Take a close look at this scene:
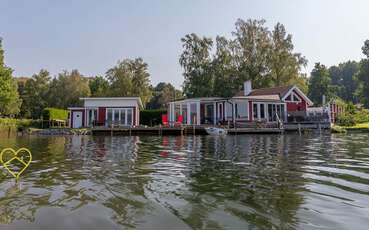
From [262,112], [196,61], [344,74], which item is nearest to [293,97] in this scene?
[262,112]

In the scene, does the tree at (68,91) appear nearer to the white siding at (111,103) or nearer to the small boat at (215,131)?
the white siding at (111,103)

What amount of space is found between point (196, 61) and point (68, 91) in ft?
69.7

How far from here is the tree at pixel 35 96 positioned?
5422 centimetres

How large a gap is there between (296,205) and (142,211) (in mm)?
2149

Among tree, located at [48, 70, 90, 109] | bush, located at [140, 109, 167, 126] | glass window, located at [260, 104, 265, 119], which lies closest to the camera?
glass window, located at [260, 104, 265, 119]

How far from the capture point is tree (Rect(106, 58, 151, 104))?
50719 millimetres

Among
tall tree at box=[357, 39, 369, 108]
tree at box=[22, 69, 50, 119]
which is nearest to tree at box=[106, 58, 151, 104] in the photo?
tree at box=[22, 69, 50, 119]

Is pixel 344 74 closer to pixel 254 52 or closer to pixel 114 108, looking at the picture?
pixel 254 52

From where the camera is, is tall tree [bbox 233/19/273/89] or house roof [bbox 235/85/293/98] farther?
tall tree [bbox 233/19/273/89]

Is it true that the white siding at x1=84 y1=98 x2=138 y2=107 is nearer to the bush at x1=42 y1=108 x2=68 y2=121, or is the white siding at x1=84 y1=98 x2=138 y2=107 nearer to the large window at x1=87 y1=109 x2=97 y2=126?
the large window at x1=87 y1=109 x2=97 y2=126

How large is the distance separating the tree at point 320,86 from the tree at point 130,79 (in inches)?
1157

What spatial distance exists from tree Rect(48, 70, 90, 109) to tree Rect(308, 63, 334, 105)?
129ft

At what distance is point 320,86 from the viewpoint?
58312 mm

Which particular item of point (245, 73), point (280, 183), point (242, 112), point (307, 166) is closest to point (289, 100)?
point (242, 112)
